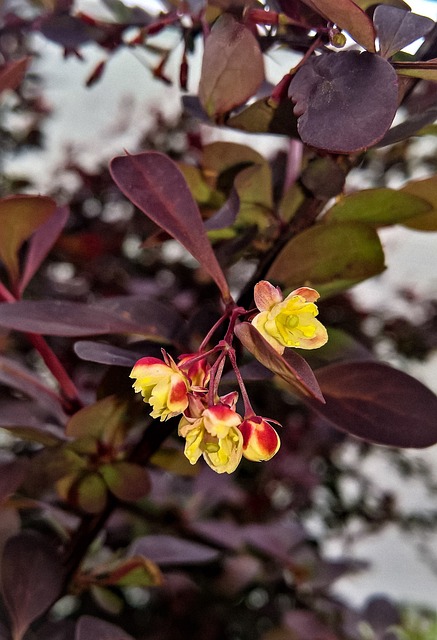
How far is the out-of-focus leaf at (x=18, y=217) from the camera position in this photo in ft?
1.05

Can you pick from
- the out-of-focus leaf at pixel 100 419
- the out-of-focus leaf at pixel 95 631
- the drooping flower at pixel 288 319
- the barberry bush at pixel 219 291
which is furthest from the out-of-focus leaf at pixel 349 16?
the out-of-focus leaf at pixel 95 631

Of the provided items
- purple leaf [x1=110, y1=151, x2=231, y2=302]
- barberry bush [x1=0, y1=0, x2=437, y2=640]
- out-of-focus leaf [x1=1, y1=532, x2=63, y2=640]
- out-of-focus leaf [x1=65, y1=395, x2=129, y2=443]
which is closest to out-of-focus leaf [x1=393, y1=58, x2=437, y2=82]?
barberry bush [x1=0, y1=0, x2=437, y2=640]

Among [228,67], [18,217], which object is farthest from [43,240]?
[228,67]

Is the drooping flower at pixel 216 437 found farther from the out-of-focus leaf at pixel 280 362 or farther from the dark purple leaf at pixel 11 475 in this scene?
the dark purple leaf at pixel 11 475

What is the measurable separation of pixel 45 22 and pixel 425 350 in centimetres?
88

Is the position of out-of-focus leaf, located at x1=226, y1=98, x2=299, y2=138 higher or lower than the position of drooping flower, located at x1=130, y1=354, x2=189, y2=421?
higher

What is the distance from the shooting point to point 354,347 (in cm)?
39

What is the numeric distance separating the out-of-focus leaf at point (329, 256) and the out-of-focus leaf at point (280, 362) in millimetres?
92

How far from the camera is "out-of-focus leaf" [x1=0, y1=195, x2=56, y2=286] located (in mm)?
321

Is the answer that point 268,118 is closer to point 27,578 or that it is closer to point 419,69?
point 419,69

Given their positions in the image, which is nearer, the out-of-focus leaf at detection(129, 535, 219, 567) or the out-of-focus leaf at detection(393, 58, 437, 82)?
the out-of-focus leaf at detection(393, 58, 437, 82)

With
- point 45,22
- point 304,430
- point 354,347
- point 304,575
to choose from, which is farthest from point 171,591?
point 45,22

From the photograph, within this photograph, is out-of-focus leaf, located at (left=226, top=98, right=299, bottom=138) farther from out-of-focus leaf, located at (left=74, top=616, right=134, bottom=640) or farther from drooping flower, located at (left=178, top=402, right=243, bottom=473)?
out-of-focus leaf, located at (left=74, top=616, right=134, bottom=640)

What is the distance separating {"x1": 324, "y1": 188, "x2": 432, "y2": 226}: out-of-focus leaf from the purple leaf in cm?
8
